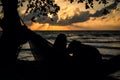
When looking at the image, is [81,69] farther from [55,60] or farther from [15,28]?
[15,28]

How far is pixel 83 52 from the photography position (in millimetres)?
9359

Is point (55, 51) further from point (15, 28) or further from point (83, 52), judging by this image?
point (15, 28)

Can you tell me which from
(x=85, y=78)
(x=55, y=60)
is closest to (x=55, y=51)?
(x=55, y=60)

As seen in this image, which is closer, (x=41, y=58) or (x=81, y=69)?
(x=81, y=69)

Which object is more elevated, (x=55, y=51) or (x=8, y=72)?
(x=55, y=51)

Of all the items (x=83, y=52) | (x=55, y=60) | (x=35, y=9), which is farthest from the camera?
(x=35, y=9)

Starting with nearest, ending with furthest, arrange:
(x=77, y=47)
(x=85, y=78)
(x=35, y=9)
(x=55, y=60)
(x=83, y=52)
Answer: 1. (x=85, y=78)
2. (x=55, y=60)
3. (x=83, y=52)
4. (x=77, y=47)
5. (x=35, y=9)

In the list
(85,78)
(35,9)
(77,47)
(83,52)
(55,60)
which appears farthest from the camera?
(35,9)

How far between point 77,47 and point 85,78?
2252 millimetres

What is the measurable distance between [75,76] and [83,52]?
4.61ft


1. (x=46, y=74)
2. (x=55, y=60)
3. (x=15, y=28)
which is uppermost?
(x=15, y=28)

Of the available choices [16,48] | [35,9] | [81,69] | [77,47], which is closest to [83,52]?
[77,47]

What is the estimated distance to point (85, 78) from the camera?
796 centimetres

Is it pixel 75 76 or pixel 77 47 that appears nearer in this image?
pixel 75 76
